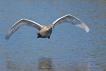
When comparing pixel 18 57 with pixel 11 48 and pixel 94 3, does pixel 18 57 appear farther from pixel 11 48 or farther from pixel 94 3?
pixel 94 3

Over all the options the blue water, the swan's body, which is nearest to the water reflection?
the blue water

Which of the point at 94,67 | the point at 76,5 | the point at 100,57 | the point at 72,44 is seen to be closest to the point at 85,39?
the point at 72,44

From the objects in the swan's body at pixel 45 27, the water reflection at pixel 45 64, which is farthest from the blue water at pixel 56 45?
the swan's body at pixel 45 27

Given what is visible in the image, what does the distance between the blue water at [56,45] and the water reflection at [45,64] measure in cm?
10

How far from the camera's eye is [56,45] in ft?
56.6

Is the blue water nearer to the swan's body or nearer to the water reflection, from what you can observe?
the water reflection

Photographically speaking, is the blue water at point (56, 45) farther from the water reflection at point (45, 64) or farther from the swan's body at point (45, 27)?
the swan's body at point (45, 27)

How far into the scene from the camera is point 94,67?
14.2 meters

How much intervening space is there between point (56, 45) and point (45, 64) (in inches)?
111

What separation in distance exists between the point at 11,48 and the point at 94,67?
11.0ft

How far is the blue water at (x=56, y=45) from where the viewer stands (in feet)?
47.5

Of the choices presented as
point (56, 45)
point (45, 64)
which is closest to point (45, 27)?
point (45, 64)

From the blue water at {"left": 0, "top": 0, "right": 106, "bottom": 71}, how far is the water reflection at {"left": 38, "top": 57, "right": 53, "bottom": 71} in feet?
0.34

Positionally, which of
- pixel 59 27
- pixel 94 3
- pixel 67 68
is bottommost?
pixel 67 68
